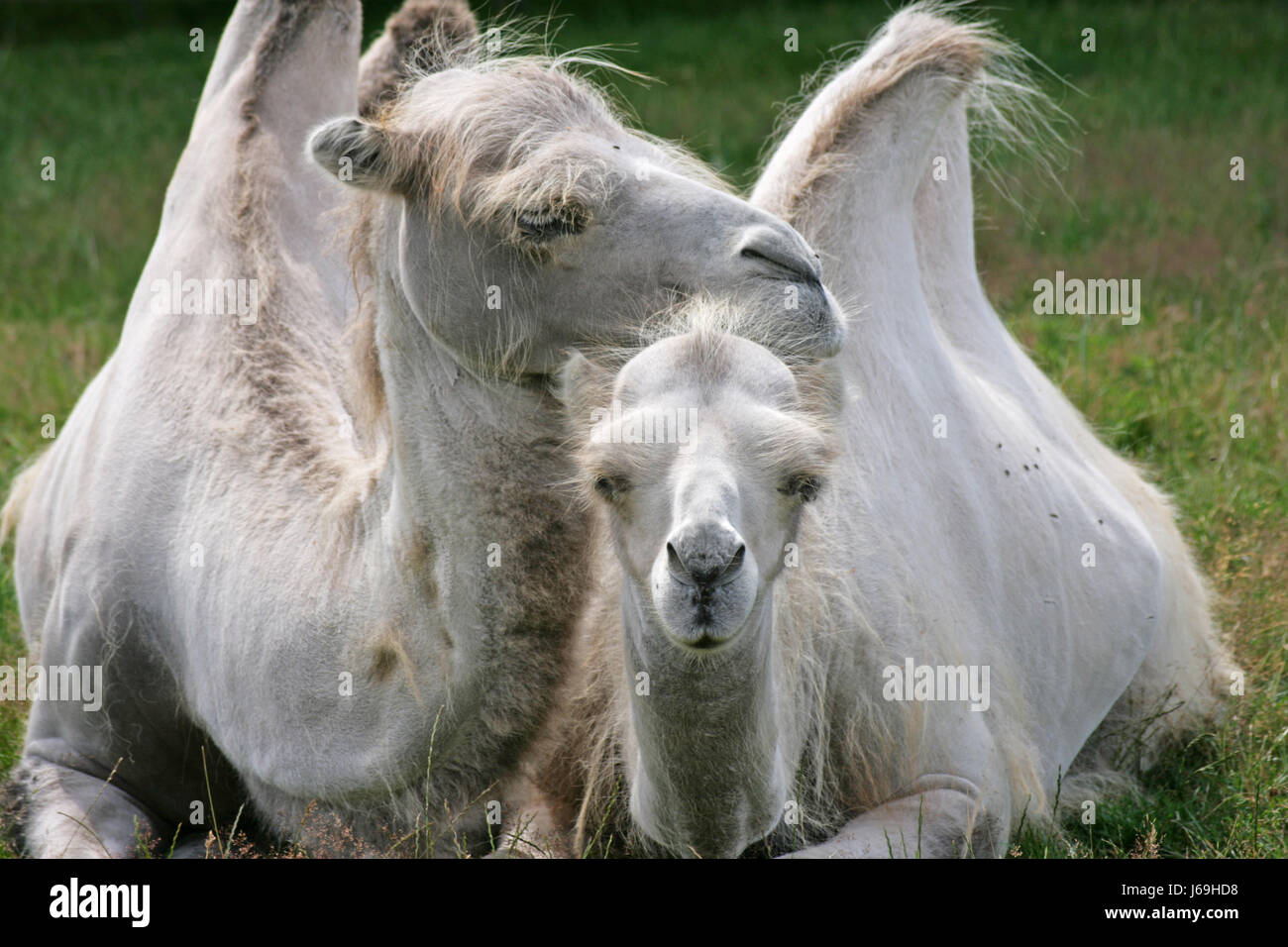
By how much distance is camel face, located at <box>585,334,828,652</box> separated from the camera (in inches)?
105

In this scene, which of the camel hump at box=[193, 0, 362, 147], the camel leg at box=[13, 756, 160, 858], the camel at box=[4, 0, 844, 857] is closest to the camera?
the camel at box=[4, 0, 844, 857]

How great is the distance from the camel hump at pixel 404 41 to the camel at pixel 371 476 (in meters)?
0.96

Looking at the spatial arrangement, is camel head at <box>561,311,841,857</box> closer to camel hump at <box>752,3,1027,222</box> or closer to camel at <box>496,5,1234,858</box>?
camel at <box>496,5,1234,858</box>

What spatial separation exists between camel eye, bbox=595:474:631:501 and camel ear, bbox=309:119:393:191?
90 centimetres

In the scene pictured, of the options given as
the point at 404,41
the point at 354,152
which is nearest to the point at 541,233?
the point at 354,152

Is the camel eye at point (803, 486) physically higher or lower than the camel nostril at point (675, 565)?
higher

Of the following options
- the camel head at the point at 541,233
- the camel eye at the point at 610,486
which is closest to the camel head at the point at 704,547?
the camel eye at the point at 610,486

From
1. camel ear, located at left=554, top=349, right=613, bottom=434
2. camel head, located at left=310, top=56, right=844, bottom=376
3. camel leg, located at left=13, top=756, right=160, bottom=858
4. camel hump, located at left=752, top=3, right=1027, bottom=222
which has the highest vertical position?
camel hump, located at left=752, top=3, right=1027, bottom=222

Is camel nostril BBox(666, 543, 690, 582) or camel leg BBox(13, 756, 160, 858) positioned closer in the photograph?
camel nostril BBox(666, 543, 690, 582)

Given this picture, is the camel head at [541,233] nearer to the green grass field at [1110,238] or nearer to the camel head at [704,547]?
the camel head at [704,547]

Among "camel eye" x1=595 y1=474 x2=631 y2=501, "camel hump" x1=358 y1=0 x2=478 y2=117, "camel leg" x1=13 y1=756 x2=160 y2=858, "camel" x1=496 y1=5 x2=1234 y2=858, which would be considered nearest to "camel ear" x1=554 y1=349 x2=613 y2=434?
"camel" x1=496 y1=5 x2=1234 y2=858

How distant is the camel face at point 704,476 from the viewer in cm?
268

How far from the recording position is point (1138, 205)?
397 inches

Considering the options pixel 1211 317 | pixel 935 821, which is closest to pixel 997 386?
pixel 935 821
